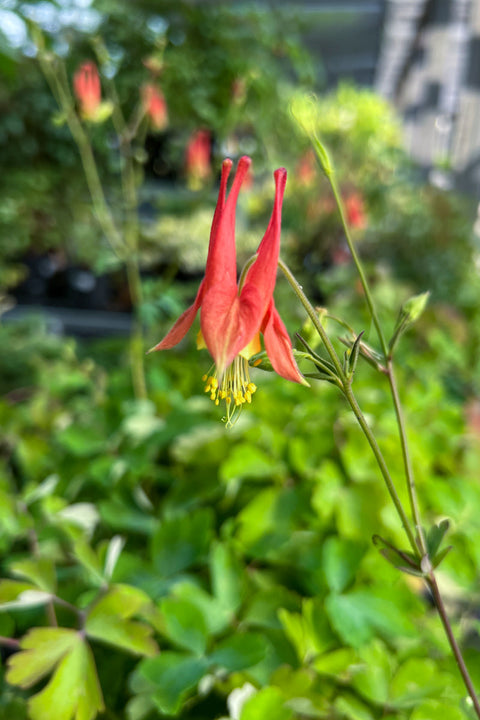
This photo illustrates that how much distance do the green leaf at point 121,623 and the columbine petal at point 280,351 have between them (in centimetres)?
24

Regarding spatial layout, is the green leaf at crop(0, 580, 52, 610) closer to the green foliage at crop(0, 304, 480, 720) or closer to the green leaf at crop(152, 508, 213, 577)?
the green foliage at crop(0, 304, 480, 720)

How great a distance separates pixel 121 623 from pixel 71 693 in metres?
0.05

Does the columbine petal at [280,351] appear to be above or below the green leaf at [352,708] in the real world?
above

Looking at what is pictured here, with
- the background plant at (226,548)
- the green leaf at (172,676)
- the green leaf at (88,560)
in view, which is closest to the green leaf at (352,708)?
the background plant at (226,548)

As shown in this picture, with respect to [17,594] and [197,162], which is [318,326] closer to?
[17,594]

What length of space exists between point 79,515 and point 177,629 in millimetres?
231

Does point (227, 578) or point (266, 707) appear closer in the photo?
point (266, 707)

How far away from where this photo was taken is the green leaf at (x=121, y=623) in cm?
38

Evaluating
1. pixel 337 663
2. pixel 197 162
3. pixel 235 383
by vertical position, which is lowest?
pixel 337 663

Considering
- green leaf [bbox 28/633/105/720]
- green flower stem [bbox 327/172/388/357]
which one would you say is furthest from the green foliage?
green flower stem [bbox 327/172/388/357]

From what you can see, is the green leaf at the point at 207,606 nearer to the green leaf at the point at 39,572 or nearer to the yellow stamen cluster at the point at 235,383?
the green leaf at the point at 39,572

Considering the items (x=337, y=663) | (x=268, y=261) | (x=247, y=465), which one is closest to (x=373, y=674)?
(x=337, y=663)

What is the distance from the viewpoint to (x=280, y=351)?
252 millimetres

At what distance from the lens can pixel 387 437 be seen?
672mm
